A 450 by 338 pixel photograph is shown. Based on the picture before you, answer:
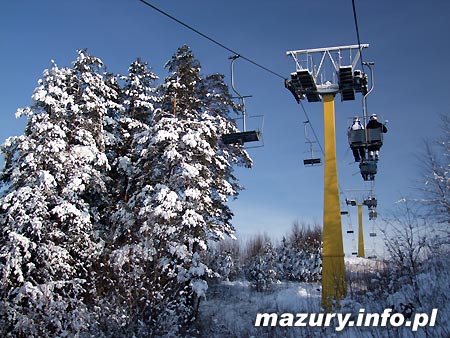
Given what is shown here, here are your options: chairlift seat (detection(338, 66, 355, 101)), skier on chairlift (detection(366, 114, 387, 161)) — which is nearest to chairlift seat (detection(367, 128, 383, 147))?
skier on chairlift (detection(366, 114, 387, 161))

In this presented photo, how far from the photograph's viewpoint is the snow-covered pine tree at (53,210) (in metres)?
14.6

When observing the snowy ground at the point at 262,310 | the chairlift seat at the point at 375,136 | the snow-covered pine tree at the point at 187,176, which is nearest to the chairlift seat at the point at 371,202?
the snowy ground at the point at 262,310

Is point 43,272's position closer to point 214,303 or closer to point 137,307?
point 137,307

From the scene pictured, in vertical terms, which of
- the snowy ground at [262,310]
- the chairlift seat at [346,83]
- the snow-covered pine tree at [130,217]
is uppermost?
the chairlift seat at [346,83]

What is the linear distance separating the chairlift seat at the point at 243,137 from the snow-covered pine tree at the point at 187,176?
4.70m

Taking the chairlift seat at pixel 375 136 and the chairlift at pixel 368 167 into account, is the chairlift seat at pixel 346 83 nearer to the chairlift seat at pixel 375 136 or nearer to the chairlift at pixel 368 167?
the chairlift seat at pixel 375 136

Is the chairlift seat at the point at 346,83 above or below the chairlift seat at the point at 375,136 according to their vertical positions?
above

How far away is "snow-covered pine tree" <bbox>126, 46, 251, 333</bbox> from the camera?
58.2 ft

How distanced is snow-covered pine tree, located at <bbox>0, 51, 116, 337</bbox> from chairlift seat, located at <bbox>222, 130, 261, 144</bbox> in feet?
22.5

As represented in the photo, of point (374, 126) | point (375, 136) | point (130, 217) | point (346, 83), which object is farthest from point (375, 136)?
point (130, 217)

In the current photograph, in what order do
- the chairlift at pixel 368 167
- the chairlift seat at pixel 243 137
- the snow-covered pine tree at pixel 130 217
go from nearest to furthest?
the snow-covered pine tree at pixel 130 217, the chairlift seat at pixel 243 137, the chairlift at pixel 368 167

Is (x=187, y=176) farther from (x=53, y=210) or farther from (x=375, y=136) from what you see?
(x=375, y=136)

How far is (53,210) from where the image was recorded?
1734cm

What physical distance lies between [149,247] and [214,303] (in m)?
11.9
